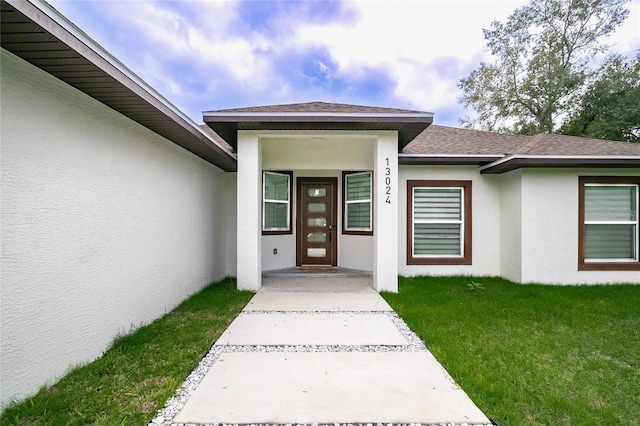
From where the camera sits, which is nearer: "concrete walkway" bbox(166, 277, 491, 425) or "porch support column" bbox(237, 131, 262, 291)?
"concrete walkway" bbox(166, 277, 491, 425)

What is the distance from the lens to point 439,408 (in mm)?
2332

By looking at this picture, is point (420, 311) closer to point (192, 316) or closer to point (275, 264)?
point (192, 316)

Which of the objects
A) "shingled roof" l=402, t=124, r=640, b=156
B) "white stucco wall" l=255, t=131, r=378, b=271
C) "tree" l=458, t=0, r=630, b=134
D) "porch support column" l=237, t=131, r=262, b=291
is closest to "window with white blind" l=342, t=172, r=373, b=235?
"white stucco wall" l=255, t=131, r=378, b=271

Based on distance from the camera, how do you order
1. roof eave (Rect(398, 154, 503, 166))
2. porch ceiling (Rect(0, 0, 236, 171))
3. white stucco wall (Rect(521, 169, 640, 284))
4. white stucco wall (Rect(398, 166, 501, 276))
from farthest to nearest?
1. white stucco wall (Rect(398, 166, 501, 276))
2. roof eave (Rect(398, 154, 503, 166))
3. white stucco wall (Rect(521, 169, 640, 284))
4. porch ceiling (Rect(0, 0, 236, 171))

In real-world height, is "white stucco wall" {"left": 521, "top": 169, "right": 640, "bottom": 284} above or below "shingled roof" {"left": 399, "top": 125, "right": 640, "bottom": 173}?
below

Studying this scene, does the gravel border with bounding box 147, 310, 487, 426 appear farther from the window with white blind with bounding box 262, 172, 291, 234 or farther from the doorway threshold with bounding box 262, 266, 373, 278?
the window with white blind with bounding box 262, 172, 291, 234

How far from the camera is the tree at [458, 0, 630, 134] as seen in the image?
15.8m

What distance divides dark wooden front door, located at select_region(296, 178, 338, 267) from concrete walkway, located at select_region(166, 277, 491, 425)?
3.65 meters

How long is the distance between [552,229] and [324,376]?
6381 mm

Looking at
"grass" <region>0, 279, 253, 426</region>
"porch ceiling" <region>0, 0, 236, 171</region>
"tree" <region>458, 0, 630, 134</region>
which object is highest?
"tree" <region>458, 0, 630, 134</region>

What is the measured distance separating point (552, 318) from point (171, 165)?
633 centimetres

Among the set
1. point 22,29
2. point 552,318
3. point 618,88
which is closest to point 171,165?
point 22,29

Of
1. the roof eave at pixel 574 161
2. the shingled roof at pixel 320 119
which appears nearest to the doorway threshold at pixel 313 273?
the shingled roof at pixel 320 119

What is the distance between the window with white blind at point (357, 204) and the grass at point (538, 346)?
2285 millimetres
